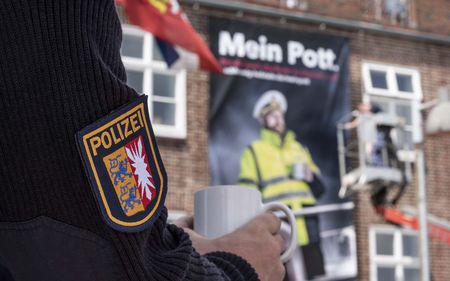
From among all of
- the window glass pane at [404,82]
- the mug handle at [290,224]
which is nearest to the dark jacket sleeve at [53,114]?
the mug handle at [290,224]

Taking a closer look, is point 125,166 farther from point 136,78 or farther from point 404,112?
point 404,112

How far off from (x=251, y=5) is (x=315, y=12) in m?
1.30

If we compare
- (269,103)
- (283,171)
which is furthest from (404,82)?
(283,171)

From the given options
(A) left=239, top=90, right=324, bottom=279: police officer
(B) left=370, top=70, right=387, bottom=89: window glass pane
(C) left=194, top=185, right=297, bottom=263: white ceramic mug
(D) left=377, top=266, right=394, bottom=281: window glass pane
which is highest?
(C) left=194, top=185, right=297, bottom=263: white ceramic mug

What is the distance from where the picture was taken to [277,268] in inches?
55.1

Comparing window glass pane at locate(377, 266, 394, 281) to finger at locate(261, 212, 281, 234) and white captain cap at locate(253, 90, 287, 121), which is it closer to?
white captain cap at locate(253, 90, 287, 121)

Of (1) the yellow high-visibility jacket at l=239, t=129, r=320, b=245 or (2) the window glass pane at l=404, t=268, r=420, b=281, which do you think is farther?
(2) the window glass pane at l=404, t=268, r=420, b=281

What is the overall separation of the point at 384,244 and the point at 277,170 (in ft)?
8.20

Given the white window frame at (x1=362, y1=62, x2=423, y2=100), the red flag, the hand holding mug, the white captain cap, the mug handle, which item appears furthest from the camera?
the white window frame at (x1=362, y1=62, x2=423, y2=100)

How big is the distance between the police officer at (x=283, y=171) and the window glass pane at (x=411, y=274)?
1.97 metres

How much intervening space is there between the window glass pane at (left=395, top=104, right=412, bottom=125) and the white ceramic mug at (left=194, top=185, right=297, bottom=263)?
43.0ft

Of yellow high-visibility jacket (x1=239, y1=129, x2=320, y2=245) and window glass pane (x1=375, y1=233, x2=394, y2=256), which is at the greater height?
yellow high-visibility jacket (x1=239, y1=129, x2=320, y2=245)

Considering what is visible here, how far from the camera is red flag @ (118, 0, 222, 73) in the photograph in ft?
32.1

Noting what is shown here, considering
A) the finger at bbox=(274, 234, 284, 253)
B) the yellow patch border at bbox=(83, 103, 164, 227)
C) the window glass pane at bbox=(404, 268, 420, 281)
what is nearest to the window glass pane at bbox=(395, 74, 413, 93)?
the window glass pane at bbox=(404, 268, 420, 281)
